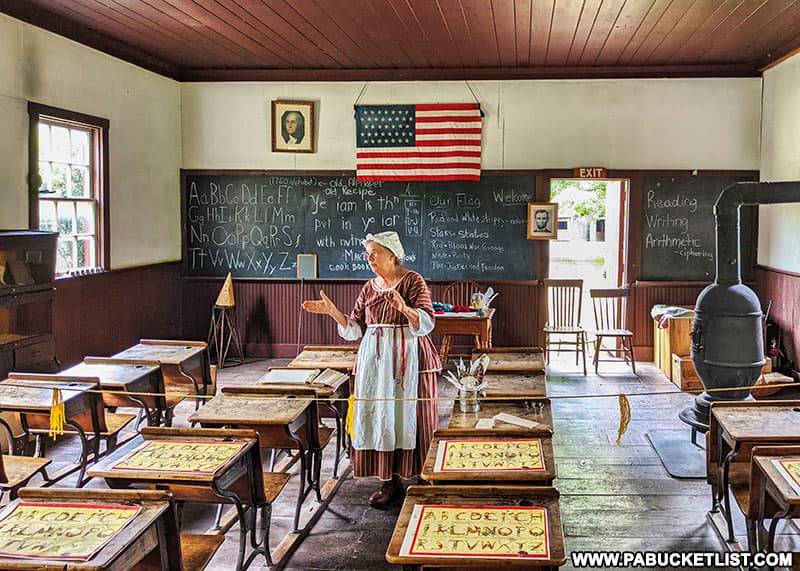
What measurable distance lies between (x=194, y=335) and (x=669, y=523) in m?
6.39

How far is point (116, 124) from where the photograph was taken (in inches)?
307

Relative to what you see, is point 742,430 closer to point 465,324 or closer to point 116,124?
point 465,324

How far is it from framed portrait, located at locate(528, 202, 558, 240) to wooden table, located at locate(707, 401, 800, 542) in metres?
4.91

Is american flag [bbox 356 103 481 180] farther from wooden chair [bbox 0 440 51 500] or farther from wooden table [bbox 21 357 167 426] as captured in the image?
wooden chair [bbox 0 440 51 500]

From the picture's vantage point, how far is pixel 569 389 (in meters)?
7.77

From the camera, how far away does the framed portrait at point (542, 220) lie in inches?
352

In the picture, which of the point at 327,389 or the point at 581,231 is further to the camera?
the point at 581,231

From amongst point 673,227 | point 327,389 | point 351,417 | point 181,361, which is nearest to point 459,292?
point 673,227

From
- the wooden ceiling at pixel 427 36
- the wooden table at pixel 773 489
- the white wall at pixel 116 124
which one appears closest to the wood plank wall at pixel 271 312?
the white wall at pixel 116 124

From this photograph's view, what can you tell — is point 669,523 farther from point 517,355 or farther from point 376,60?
point 376,60

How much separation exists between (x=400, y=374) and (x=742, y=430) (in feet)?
6.13

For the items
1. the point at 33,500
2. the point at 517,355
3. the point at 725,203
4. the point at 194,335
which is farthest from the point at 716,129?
the point at 33,500

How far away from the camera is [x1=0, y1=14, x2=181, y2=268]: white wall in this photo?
20.2ft

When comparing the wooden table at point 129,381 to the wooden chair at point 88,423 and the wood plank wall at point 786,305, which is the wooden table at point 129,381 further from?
the wood plank wall at point 786,305
